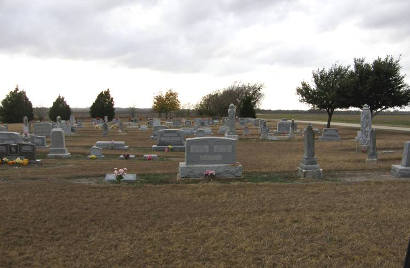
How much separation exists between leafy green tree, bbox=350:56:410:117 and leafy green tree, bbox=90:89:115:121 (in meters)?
43.6

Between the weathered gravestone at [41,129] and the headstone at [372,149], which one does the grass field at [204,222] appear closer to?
the headstone at [372,149]

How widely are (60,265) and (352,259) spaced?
170 inches

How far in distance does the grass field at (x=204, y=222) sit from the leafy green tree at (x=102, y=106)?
2052 inches

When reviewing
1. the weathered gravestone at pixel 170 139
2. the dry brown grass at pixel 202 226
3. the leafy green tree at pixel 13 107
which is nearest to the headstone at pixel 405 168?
the dry brown grass at pixel 202 226

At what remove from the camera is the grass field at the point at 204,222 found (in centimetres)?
532

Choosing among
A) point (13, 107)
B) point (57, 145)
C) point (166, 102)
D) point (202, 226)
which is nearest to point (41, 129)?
point (57, 145)

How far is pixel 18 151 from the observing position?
1463 centimetres

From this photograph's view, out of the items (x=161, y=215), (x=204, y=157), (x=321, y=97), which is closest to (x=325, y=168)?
(x=204, y=157)

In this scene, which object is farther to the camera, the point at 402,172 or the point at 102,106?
the point at 102,106

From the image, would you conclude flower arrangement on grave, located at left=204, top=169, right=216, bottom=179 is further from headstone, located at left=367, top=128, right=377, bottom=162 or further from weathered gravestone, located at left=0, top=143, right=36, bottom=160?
weathered gravestone, located at left=0, top=143, right=36, bottom=160

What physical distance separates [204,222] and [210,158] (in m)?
5.05

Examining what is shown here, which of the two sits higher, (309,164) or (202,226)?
(309,164)

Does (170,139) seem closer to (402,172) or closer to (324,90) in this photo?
(402,172)

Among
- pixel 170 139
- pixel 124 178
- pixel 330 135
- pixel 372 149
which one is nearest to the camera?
pixel 124 178
